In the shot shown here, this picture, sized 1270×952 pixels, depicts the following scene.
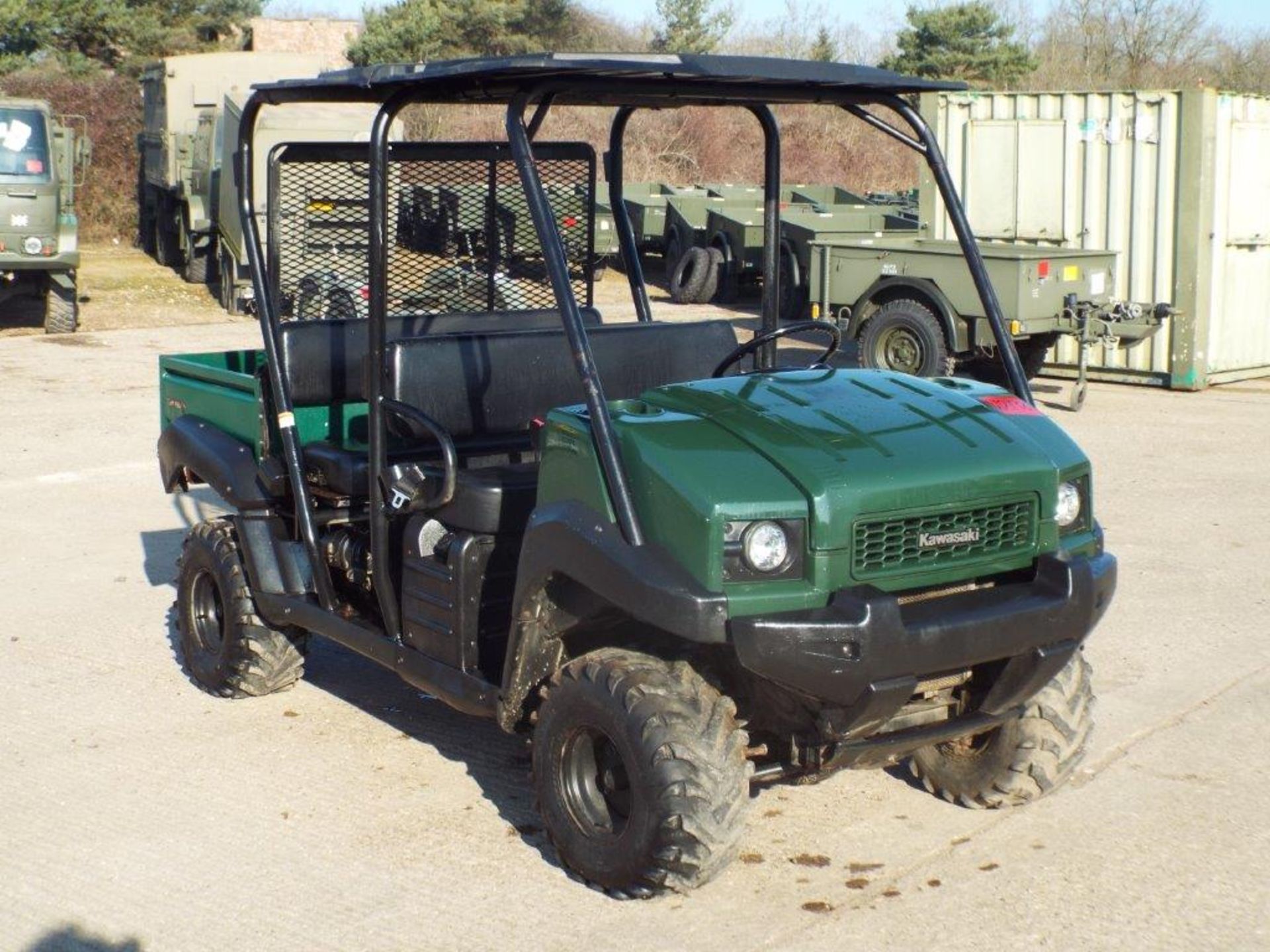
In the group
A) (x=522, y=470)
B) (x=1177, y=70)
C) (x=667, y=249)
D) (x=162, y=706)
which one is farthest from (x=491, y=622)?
(x=1177, y=70)

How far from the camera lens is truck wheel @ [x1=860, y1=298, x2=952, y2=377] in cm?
1242

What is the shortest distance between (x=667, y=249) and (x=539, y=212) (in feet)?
59.8

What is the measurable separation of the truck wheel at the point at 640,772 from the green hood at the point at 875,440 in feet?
1.68

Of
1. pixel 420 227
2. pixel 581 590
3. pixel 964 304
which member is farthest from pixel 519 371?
pixel 964 304

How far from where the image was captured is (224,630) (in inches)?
224

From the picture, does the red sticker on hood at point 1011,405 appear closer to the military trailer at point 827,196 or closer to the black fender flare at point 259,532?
the black fender flare at point 259,532

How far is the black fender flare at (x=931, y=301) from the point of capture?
1241cm

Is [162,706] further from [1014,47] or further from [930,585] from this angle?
[1014,47]

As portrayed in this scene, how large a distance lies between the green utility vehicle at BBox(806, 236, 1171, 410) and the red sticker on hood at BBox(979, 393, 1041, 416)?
301 inches

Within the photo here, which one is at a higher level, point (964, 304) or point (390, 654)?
point (964, 304)

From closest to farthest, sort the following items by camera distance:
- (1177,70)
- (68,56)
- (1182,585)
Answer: (1182,585)
(68,56)
(1177,70)

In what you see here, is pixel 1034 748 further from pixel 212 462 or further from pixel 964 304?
pixel 964 304

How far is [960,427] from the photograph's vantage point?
4223 millimetres

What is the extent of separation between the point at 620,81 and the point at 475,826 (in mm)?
2012
